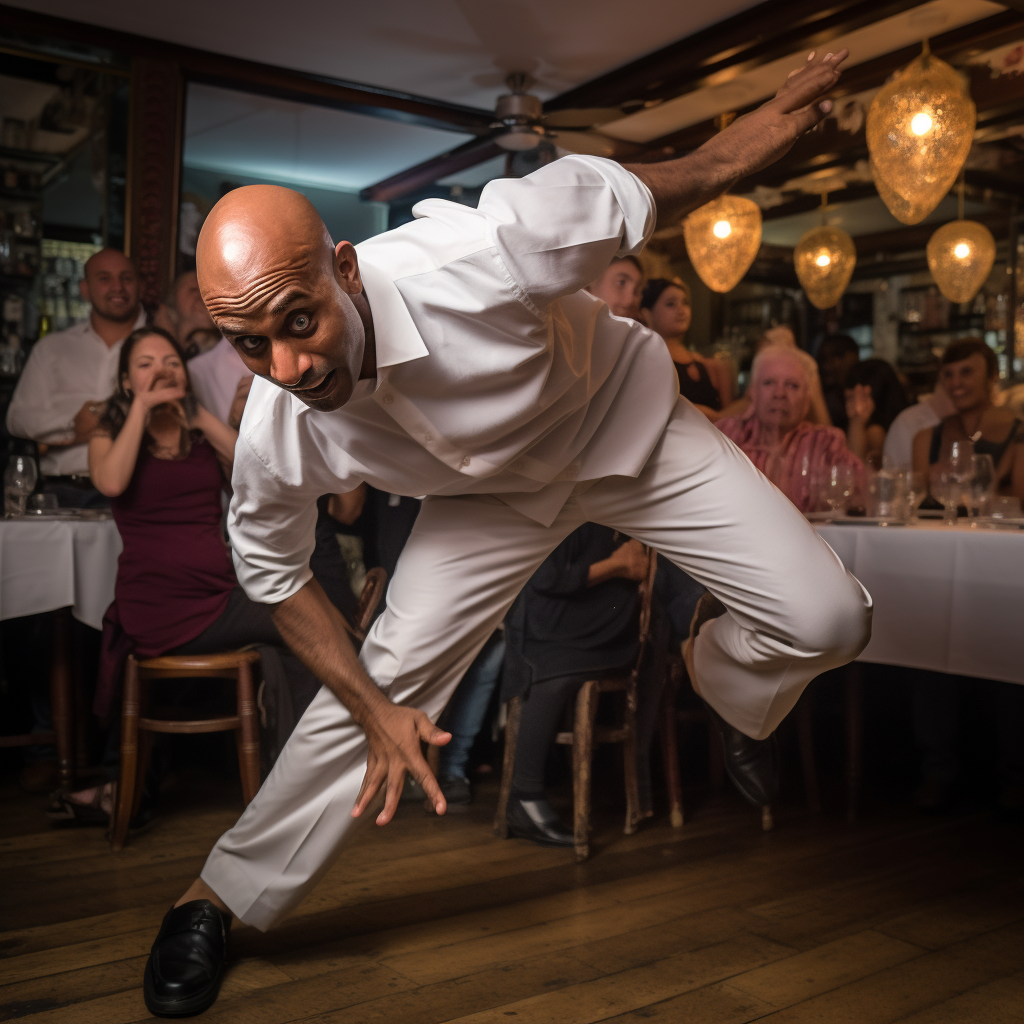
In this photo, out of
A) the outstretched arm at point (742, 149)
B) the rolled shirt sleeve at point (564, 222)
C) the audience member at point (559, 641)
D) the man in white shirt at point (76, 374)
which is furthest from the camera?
the man in white shirt at point (76, 374)

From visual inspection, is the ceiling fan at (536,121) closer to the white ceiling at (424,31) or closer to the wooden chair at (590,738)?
the white ceiling at (424,31)

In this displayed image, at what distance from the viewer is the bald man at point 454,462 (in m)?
1.19

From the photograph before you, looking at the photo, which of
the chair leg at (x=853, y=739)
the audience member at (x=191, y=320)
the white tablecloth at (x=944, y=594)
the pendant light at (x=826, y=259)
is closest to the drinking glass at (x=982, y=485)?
the white tablecloth at (x=944, y=594)

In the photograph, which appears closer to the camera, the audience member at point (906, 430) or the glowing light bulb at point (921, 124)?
the glowing light bulb at point (921, 124)

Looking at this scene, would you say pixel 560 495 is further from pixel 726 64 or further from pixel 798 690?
pixel 726 64

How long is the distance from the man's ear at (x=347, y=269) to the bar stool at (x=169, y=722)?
138 cm

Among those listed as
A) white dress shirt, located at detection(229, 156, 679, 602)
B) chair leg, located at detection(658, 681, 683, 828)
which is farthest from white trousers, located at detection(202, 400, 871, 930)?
chair leg, located at detection(658, 681, 683, 828)

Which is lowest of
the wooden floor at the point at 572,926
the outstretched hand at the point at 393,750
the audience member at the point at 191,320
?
the wooden floor at the point at 572,926

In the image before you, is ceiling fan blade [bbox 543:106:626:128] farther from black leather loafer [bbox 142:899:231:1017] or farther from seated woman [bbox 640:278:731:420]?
black leather loafer [bbox 142:899:231:1017]

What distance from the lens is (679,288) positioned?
3.82 metres

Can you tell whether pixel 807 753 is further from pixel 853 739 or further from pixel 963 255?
pixel 963 255

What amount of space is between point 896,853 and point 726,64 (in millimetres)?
3801

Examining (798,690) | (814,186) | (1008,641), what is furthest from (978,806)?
(814,186)

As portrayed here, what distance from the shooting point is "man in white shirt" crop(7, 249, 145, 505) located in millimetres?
3604
